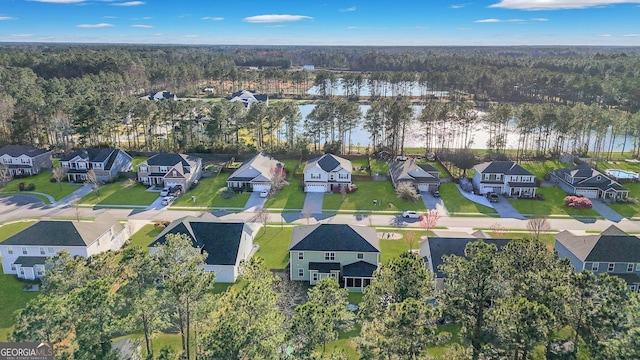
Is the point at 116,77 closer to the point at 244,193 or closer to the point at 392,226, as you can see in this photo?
the point at 244,193

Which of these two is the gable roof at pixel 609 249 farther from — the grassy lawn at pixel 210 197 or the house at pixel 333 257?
the grassy lawn at pixel 210 197

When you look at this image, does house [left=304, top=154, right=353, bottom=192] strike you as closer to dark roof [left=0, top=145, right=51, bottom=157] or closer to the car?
the car

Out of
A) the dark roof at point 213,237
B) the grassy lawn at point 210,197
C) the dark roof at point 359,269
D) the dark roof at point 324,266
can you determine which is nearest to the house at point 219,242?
the dark roof at point 213,237

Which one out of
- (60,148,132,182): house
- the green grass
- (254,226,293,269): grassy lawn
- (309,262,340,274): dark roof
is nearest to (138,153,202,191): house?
(60,148,132,182): house

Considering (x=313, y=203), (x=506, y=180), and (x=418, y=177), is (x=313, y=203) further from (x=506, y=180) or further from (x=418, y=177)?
(x=506, y=180)

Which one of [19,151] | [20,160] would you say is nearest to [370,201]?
[20,160]

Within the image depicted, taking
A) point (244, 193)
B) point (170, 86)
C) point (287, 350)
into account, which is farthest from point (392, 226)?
point (170, 86)

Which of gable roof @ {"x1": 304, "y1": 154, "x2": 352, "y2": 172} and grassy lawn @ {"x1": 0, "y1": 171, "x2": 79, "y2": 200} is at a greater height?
gable roof @ {"x1": 304, "y1": 154, "x2": 352, "y2": 172}
